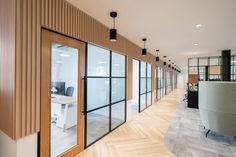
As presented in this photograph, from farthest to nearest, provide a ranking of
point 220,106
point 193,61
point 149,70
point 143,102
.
A: point 193,61
point 149,70
point 143,102
point 220,106

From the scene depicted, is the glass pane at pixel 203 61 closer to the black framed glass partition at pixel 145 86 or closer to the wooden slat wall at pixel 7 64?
the black framed glass partition at pixel 145 86

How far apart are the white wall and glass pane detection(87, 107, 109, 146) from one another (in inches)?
53.2

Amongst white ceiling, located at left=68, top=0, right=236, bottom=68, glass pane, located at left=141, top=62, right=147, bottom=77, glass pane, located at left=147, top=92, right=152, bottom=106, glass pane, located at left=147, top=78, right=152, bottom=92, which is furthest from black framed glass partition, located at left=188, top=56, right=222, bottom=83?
white ceiling, located at left=68, top=0, right=236, bottom=68

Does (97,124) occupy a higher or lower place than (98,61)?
lower

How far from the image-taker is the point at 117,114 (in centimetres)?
477

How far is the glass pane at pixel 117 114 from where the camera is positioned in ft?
14.6

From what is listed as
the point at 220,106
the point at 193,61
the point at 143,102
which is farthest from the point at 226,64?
the point at 220,106

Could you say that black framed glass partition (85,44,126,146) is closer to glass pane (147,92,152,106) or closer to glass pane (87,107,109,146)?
glass pane (87,107,109,146)

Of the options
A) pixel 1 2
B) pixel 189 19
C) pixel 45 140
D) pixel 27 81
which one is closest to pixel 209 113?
pixel 189 19

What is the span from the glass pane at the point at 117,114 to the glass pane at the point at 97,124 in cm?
35

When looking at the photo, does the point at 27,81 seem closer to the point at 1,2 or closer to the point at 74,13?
the point at 1,2

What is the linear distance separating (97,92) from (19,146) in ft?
6.61

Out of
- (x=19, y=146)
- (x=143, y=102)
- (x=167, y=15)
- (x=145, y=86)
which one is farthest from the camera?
(x=145, y=86)

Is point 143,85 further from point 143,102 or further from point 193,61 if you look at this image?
point 193,61
